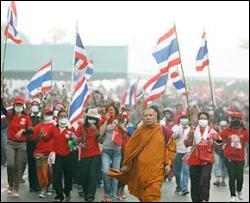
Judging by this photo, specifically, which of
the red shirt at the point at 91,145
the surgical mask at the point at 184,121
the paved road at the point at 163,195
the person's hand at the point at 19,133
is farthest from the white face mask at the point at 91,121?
the paved road at the point at 163,195

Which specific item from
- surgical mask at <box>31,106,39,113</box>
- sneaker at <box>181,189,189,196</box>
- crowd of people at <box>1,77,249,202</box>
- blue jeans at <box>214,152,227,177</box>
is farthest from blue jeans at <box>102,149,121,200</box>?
blue jeans at <box>214,152,227,177</box>

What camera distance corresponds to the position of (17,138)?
32.1 feet

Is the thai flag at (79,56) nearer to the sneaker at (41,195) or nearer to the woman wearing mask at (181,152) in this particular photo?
the woman wearing mask at (181,152)

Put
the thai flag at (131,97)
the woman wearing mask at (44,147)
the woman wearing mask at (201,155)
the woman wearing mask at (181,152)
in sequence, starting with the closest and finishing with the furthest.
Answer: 1. the woman wearing mask at (201,155)
2. the woman wearing mask at (181,152)
3. the woman wearing mask at (44,147)
4. the thai flag at (131,97)

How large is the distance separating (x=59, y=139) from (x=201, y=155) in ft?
7.47

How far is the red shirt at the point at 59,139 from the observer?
8.99m

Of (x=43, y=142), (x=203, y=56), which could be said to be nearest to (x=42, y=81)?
(x=43, y=142)

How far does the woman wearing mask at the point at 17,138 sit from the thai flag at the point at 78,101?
84 centimetres

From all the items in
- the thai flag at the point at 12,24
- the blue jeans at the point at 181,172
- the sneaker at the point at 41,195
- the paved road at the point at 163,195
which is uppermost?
the thai flag at the point at 12,24

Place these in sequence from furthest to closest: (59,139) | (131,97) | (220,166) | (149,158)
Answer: (131,97) < (220,166) < (59,139) < (149,158)

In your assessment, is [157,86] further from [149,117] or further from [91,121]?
[149,117]

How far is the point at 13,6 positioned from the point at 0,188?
12.2 feet

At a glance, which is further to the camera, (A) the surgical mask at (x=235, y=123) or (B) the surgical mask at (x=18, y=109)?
(A) the surgical mask at (x=235, y=123)

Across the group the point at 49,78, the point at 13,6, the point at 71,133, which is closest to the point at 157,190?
the point at 71,133
